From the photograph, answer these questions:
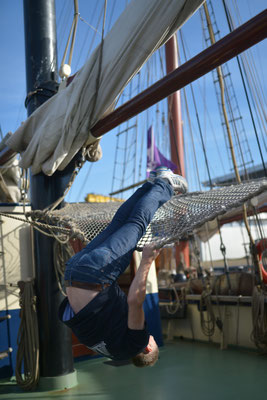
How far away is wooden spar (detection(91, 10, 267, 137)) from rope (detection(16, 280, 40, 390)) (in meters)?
2.00

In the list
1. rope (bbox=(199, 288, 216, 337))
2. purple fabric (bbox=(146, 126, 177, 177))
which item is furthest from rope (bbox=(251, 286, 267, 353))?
purple fabric (bbox=(146, 126, 177, 177))

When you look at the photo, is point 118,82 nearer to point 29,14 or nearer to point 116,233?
point 116,233

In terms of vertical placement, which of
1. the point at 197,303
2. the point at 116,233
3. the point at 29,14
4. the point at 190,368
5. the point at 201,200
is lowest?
the point at 190,368

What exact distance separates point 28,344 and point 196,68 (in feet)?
10.9

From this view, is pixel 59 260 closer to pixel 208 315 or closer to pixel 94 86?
pixel 94 86

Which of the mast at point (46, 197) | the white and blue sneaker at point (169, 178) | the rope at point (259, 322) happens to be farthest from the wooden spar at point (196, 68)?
the rope at point (259, 322)

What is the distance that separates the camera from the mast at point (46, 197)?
425 centimetres

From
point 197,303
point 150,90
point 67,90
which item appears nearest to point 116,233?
point 150,90

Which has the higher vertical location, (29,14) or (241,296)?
(29,14)

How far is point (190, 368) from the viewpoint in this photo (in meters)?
4.73

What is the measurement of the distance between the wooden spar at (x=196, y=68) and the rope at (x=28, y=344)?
78.8 inches

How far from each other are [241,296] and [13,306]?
10.4 ft

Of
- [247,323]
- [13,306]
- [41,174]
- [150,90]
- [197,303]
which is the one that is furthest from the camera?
[197,303]

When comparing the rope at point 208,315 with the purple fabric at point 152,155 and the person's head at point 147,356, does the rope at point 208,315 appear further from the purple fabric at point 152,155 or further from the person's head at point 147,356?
the purple fabric at point 152,155
